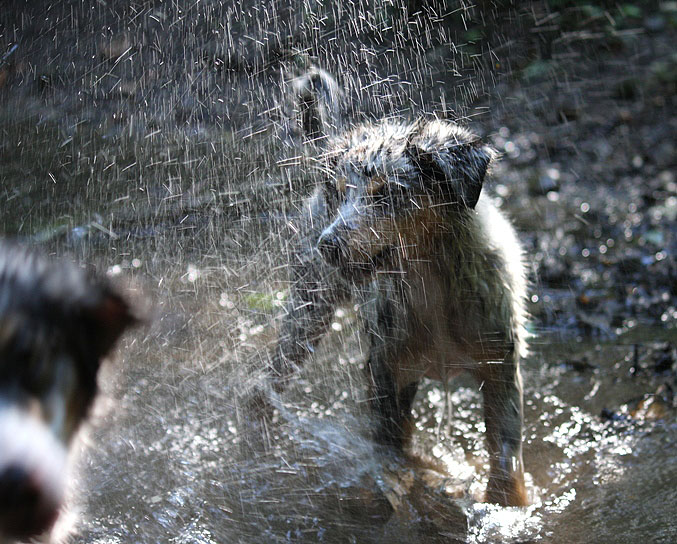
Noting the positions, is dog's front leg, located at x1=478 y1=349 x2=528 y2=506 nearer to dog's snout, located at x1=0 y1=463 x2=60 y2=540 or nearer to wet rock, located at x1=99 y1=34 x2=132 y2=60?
dog's snout, located at x1=0 y1=463 x2=60 y2=540

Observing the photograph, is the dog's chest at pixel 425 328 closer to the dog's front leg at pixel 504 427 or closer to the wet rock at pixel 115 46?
the dog's front leg at pixel 504 427

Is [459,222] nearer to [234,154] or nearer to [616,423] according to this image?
[616,423]

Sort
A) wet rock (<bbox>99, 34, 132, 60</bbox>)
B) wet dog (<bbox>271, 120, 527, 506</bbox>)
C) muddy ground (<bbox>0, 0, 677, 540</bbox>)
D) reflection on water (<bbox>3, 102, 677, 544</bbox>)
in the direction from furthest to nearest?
wet rock (<bbox>99, 34, 132, 60</bbox>) < muddy ground (<bbox>0, 0, 677, 540</bbox>) < wet dog (<bbox>271, 120, 527, 506</bbox>) < reflection on water (<bbox>3, 102, 677, 544</bbox>)

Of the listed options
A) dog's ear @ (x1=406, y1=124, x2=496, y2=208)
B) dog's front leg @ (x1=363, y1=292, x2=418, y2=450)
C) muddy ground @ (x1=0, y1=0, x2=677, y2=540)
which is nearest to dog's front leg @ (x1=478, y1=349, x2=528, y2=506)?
dog's front leg @ (x1=363, y1=292, x2=418, y2=450)

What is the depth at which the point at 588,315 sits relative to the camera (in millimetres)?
5430

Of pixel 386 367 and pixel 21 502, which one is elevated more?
pixel 386 367

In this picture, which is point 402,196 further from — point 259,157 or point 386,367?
point 259,157

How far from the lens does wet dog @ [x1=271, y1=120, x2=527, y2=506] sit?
10.4 feet

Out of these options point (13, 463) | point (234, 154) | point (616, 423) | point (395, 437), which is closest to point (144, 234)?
A: point (234, 154)

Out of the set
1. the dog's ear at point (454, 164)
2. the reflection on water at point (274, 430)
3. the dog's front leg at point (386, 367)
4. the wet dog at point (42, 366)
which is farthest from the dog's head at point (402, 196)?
the wet dog at point (42, 366)

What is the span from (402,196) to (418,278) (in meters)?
0.45

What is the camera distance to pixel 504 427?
10.6 feet

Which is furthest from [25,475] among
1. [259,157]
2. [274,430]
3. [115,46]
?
[115,46]

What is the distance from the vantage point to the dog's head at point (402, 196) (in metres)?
3.10
